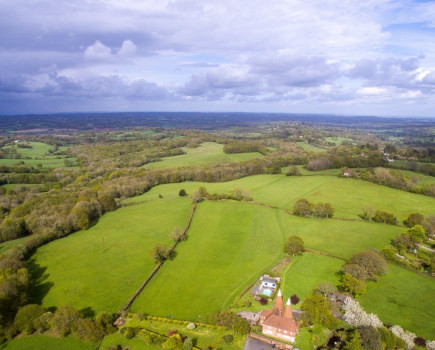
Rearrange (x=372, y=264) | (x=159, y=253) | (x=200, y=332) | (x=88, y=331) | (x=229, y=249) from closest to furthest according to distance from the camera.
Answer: (x=88, y=331)
(x=200, y=332)
(x=372, y=264)
(x=159, y=253)
(x=229, y=249)

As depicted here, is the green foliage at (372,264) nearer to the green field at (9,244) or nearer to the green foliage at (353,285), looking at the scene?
the green foliage at (353,285)

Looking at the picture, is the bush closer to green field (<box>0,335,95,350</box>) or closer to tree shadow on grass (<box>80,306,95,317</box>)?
green field (<box>0,335,95,350</box>)

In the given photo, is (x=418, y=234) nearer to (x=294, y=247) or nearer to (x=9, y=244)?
(x=294, y=247)

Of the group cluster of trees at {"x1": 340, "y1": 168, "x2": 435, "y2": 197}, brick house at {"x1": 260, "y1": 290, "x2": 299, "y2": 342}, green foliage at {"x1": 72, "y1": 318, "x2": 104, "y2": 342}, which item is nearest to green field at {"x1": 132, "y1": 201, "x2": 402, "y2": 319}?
green foliage at {"x1": 72, "y1": 318, "x2": 104, "y2": 342}

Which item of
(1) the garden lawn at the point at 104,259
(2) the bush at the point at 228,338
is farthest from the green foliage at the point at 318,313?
(1) the garden lawn at the point at 104,259

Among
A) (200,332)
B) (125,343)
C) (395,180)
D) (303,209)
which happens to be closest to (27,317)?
(125,343)
